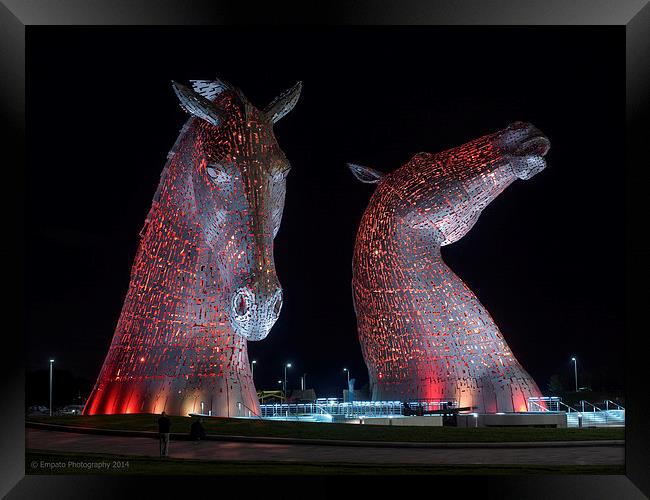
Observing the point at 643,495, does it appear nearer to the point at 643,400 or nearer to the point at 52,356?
the point at 643,400

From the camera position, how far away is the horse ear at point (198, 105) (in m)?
16.3

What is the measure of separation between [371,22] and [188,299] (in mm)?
7564

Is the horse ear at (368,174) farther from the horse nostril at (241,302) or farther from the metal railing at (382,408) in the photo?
the horse nostril at (241,302)

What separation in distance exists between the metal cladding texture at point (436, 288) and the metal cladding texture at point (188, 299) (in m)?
6.48

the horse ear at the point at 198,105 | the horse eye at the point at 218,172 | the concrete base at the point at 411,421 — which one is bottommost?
the concrete base at the point at 411,421

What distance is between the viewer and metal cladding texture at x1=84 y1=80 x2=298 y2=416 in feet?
55.2

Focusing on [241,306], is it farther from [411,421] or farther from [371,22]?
[411,421]

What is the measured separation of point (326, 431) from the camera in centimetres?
1709

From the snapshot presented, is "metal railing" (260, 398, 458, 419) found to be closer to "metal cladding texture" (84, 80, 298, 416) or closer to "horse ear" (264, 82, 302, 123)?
"metal cladding texture" (84, 80, 298, 416)

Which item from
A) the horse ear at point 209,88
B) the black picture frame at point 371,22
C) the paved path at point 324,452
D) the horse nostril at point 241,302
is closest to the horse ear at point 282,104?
the horse ear at point 209,88

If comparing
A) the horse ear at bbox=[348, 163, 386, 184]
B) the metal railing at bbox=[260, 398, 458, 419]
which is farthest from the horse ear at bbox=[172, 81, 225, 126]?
the metal railing at bbox=[260, 398, 458, 419]

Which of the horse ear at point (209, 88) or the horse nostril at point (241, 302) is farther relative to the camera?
the horse ear at point (209, 88)

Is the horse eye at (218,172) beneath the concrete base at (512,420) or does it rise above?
above

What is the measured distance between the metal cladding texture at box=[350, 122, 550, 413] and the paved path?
7274mm
